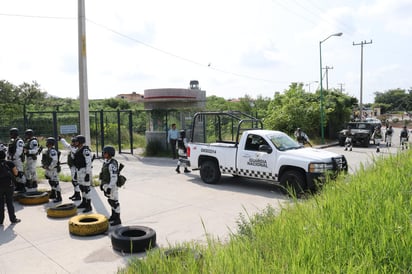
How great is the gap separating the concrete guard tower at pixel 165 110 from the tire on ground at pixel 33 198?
9578mm

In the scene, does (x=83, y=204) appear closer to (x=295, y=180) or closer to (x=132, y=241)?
(x=132, y=241)

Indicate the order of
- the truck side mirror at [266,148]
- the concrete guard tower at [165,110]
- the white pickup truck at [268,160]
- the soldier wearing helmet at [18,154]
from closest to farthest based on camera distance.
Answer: the white pickup truck at [268,160] < the soldier wearing helmet at [18,154] < the truck side mirror at [266,148] < the concrete guard tower at [165,110]

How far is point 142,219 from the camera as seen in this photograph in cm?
769

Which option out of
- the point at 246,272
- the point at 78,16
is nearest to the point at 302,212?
the point at 246,272

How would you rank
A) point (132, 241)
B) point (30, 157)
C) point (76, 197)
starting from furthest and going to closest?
point (30, 157)
point (76, 197)
point (132, 241)

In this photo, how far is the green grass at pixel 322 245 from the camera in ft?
9.81

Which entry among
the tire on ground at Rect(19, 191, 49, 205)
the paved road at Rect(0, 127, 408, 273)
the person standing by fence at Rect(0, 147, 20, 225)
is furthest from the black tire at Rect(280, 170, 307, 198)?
the person standing by fence at Rect(0, 147, 20, 225)

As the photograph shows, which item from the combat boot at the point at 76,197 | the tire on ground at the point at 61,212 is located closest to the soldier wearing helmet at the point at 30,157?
the combat boot at the point at 76,197

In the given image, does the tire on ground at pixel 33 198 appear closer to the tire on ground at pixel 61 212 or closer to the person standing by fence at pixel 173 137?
the tire on ground at pixel 61 212

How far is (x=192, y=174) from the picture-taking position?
13.0 meters

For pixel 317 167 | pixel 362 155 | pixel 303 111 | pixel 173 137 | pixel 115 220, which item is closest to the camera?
pixel 115 220

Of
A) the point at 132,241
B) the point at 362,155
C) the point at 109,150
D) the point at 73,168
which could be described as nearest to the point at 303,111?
the point at 362,155

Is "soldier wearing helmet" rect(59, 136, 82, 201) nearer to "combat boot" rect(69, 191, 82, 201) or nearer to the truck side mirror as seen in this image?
"combat boot" rect(69, 191, 82, 201)

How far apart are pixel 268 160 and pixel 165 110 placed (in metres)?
9.90
